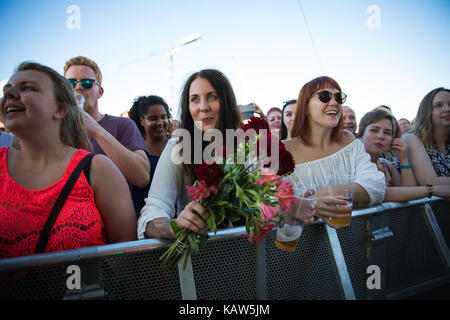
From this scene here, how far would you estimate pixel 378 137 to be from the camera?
114 inches

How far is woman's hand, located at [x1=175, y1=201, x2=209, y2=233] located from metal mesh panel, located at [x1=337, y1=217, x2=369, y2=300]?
Result: 3.41ft

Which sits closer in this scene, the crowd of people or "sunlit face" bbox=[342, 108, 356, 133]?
the crowd of people

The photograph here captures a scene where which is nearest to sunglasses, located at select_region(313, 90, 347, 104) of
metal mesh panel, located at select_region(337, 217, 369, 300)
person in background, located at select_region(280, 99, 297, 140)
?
metal mesh panel, located at select_region(337, 217, 369, 300)

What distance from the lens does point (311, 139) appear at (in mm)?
2400

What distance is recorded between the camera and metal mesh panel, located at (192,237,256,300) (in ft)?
4.45

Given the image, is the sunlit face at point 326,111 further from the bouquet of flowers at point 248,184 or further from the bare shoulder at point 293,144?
the bouquet of flowers at point 248,184

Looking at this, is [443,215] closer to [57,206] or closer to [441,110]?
[441,110]

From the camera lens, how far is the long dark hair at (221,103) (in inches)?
77.7

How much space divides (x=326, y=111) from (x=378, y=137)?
3.44 ft

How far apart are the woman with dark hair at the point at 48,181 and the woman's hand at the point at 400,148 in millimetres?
2875

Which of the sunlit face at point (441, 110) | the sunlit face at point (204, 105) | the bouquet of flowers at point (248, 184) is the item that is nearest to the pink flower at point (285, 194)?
the bouquet of flowers at point (248, 184)

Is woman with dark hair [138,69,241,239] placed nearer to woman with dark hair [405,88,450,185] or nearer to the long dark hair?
the long dark hair

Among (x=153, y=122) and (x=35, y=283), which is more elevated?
(x=153, y=122)

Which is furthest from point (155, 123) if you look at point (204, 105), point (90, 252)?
point (90, 252)
